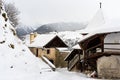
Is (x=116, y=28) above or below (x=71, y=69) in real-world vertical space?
above

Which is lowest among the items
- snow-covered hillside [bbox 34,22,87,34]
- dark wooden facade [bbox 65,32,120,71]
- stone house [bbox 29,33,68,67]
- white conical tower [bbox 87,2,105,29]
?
snow-covered hillside [bbox 34,22,87,34]

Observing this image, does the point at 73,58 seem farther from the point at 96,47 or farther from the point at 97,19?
the point at 96,47

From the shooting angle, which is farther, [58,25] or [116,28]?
[58,25]

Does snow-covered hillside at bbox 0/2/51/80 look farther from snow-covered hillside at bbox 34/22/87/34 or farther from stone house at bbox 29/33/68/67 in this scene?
snow-covered hillside at bbox 34/22/87/34

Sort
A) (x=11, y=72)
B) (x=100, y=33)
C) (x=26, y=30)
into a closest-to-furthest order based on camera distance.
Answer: (x=11, y=72) < (x=100, y=33) < (x=26, y=30)

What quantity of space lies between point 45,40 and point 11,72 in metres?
27.5

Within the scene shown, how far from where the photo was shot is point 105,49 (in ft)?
85.4

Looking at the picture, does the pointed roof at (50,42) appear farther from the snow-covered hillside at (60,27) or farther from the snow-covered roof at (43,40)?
the snow-covered hillside at (60,27)

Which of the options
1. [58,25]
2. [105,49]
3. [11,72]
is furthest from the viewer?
[58,25]

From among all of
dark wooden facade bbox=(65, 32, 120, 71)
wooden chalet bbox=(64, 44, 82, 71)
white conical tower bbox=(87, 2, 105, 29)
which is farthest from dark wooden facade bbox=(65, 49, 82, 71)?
dark wooden facade bbox=(65, 32, 120, 71)

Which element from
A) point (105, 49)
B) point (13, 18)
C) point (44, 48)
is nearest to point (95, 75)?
point (105, 49)

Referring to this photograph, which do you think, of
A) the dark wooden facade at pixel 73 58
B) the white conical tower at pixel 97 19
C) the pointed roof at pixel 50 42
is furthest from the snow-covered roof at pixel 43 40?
the white conical tower at pixel 97 19

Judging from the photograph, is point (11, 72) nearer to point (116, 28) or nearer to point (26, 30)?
point (116, 28)

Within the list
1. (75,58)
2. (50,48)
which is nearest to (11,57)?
(75,58)
